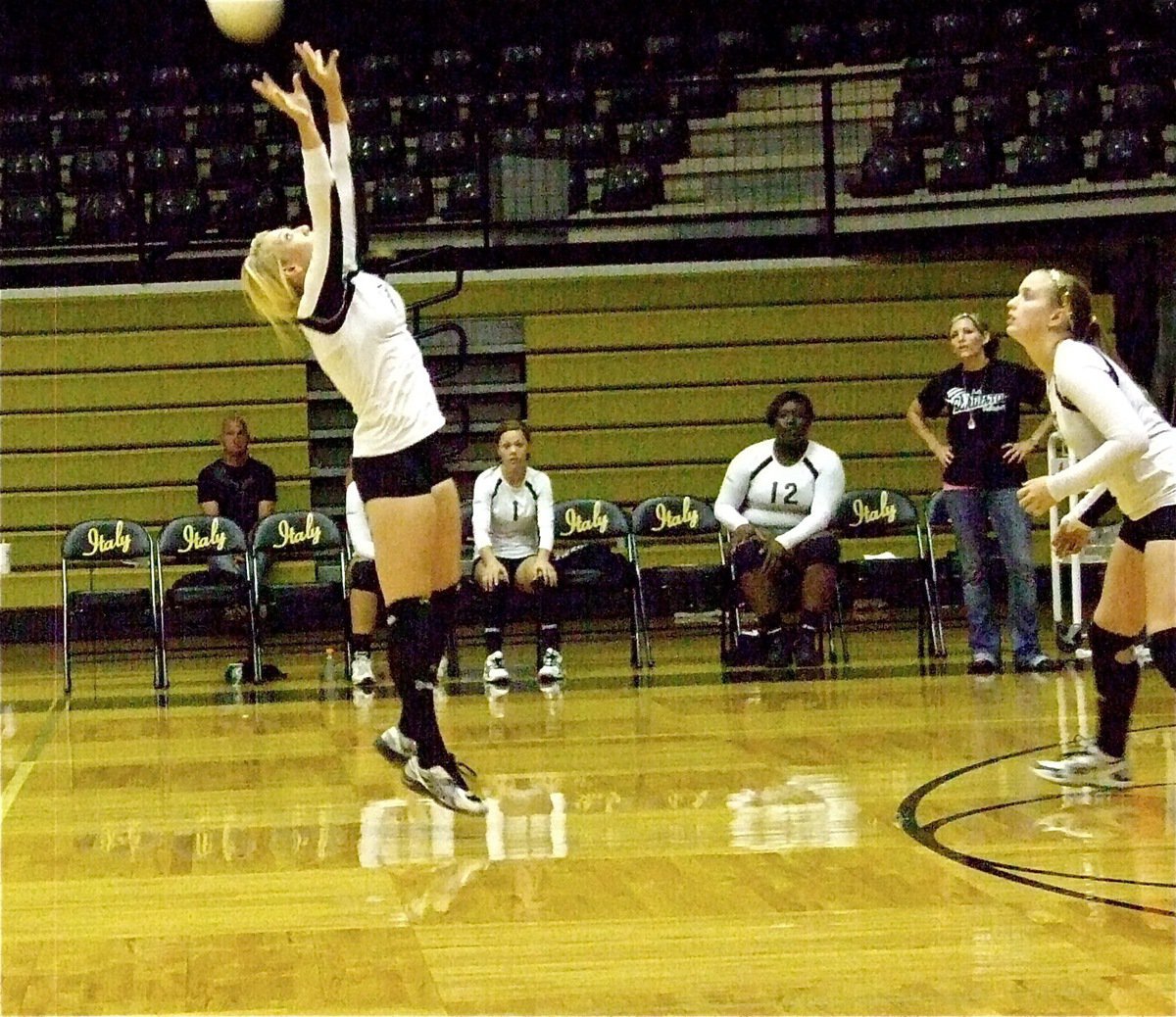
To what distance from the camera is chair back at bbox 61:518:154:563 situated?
9805 millimetres

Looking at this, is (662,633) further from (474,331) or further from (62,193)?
(62,193)

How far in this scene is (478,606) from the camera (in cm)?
993

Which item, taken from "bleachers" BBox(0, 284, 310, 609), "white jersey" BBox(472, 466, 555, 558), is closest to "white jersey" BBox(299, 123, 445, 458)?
"white jersey" BBox(472, 466, 555, 558)

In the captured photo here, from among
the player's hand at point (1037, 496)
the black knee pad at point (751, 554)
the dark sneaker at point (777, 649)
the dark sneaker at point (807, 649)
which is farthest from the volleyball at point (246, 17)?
the player's hand at point (1037, 496)

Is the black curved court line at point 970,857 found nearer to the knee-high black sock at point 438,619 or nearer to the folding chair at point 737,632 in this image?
the knee-high black sock at point 438,619

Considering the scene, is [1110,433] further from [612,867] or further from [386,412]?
[386,412]

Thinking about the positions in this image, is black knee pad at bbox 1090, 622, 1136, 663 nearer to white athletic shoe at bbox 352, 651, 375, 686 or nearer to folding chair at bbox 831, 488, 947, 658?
folding chair at bbox 831, 488, 947, 658

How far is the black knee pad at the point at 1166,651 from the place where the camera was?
4.68m

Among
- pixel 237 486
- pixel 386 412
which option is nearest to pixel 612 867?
pixel 386 412

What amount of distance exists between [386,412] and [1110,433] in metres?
1.98

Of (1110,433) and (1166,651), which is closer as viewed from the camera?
(1110,433)

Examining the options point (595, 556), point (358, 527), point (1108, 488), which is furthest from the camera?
point (595, 556)

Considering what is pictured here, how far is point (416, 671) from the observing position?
484 centimetres

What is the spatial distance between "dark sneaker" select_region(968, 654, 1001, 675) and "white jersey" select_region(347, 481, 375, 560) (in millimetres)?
3136
